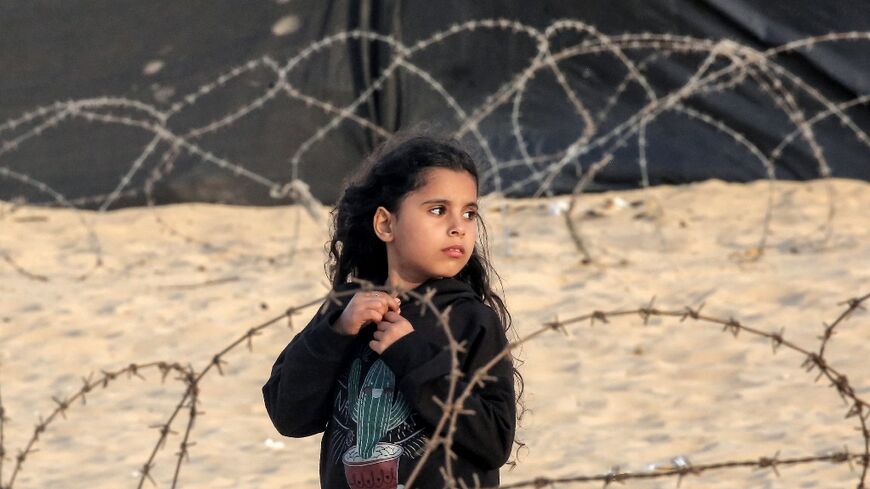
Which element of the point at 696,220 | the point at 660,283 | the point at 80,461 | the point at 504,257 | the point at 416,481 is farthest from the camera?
the point at 696,220

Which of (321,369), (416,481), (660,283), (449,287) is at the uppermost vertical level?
(660,283)

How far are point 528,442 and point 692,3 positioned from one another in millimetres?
3806

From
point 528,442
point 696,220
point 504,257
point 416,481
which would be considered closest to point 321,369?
point 416,481

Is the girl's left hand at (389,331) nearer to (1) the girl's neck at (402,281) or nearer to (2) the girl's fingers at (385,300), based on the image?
(2) the girl's fingers at (385,300)

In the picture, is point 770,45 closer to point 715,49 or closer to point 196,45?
point 715,49

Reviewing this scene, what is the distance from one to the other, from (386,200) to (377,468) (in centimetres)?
46

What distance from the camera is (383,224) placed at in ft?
7.77

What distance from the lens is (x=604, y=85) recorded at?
7652 millimetres

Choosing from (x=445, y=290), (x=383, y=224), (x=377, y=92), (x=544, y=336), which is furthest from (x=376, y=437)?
(x=377, y=92)

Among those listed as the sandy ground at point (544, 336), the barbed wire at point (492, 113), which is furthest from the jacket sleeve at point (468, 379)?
the barbed wire at point (492, 113)

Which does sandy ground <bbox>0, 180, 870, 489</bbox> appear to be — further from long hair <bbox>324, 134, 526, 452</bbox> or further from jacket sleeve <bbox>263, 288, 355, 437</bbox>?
jacket sleeve <bbox>263, 288, 355, 437</bbox>

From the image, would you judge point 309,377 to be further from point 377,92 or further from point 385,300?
point 377,92

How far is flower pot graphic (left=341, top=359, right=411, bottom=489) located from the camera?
2.18m

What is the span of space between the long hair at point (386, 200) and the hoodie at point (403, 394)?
165mm
